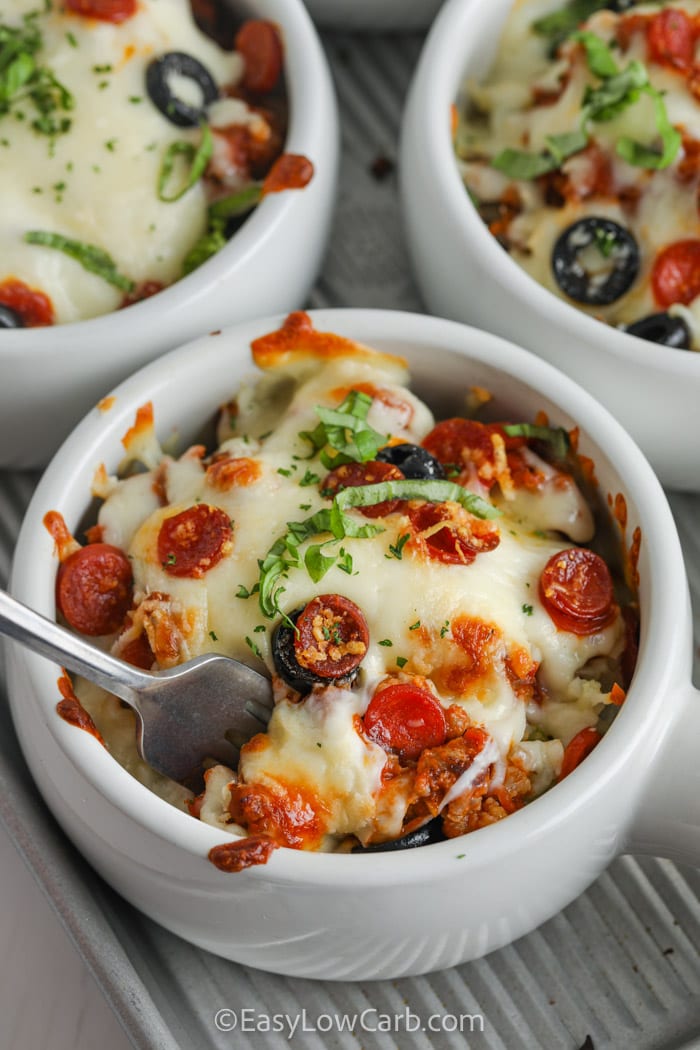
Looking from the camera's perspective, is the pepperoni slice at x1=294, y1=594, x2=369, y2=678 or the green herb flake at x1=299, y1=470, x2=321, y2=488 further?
the green herb flake at x1=299, y1=470, x2=321, y2=488

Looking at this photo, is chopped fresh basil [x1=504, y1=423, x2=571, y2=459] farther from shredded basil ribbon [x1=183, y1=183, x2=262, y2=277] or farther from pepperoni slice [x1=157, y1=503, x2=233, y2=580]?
shredded basil ribbon [x1=183, y1=183, x2=262, y2=277]

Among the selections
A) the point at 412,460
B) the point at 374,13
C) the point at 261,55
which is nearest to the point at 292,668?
the point at 412,460

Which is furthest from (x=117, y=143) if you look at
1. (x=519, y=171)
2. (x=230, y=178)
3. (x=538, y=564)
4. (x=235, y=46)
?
(x=538, y=564)

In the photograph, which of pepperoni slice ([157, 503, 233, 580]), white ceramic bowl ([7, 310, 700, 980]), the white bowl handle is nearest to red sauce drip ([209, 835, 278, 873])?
white ceramic bowl ([7, 310, 700, 980])

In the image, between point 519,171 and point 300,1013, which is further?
point 519,171

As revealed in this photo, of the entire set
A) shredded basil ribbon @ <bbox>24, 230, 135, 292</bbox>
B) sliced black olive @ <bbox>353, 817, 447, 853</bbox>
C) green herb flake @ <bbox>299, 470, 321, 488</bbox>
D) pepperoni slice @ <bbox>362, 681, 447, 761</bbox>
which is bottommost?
sliced black olive @ <bbox>353, 817, 447, 853</bbox>

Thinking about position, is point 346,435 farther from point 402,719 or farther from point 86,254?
point 86,254

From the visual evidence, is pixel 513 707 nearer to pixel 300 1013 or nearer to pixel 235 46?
pixel 300 1013
